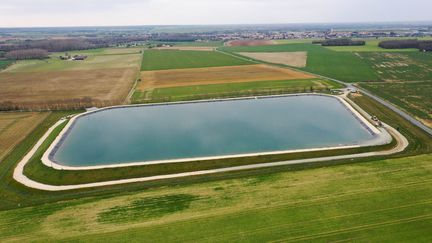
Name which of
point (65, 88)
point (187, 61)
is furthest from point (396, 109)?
point (187, 61)

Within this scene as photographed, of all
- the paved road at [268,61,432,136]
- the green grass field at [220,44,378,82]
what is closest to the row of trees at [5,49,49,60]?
the green grass field at [220,44,378,82]

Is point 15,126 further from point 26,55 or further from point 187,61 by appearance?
point 26,55

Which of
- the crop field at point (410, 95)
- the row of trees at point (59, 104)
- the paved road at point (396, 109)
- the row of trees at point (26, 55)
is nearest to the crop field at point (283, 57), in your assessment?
the paved road at point (396, 109)

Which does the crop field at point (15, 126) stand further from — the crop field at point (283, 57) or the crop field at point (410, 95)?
the crop field at point (283, 57)

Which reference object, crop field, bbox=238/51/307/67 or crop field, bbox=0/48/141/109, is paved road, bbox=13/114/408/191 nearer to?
crop field, bbox=0/48/141/109

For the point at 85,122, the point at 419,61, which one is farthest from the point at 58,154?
the point at 419,61

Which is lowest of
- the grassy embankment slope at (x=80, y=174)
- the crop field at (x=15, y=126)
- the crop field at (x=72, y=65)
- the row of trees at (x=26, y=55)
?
the grassy embankment slope at (x=80, y=174)
